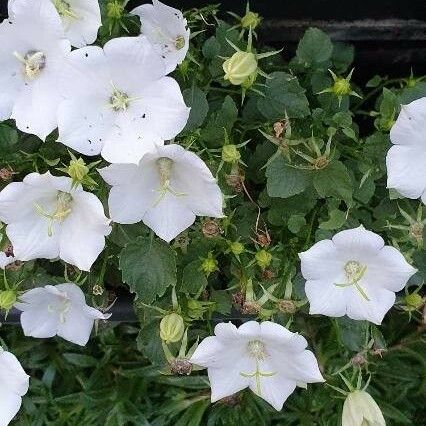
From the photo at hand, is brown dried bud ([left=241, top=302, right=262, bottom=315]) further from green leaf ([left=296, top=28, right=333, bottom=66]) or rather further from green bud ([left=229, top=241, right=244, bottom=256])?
green leaf ([left=296, top=28, right=333, bottom=66])

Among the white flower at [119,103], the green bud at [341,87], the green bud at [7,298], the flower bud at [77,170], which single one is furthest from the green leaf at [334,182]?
the green bud at [7,298]

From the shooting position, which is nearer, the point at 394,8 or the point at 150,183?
the point at 150,183

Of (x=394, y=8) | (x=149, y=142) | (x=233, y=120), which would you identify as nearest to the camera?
(x=149, y=142)

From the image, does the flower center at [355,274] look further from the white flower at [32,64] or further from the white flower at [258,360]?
the white flower at [32,64]

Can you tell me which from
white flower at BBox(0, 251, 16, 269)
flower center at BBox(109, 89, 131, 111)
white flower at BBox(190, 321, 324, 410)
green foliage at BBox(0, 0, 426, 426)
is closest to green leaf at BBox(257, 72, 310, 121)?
green foliage at BBox(0, 0, 426, 426)

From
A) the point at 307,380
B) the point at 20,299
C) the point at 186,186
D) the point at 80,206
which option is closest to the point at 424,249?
the point at 307,380

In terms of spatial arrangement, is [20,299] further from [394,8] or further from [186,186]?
[394,8]

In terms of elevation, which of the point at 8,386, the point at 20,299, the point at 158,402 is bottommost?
the point at 158,402
